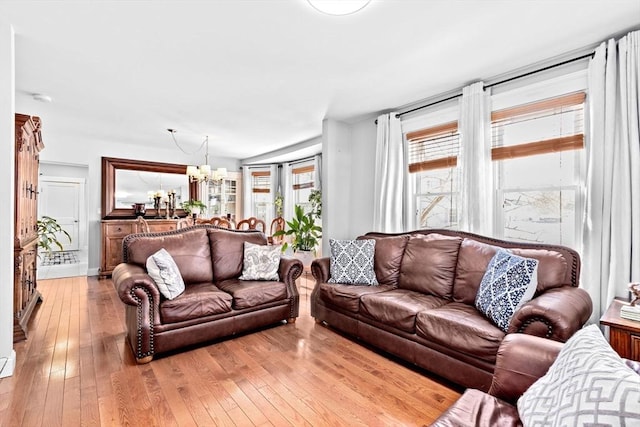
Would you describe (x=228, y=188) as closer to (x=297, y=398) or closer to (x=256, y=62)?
(x=256, y=62)

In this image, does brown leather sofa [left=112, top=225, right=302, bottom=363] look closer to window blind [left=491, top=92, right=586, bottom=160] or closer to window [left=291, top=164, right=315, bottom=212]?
window blind [left=491, top=92, right=586, bottom=160]

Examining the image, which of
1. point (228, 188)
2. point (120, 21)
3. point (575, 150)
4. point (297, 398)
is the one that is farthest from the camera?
point (228, 188)

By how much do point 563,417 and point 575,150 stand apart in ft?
8.22

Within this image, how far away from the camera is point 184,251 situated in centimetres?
318

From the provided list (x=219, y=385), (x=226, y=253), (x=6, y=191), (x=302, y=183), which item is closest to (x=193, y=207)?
(x=302, y=183)

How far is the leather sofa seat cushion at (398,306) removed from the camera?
2.37m

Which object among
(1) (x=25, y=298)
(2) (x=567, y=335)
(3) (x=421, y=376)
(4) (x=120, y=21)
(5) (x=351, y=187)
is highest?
(4) (x=120, y=21)

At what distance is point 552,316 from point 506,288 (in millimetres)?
365

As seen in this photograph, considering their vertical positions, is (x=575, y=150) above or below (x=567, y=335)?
above

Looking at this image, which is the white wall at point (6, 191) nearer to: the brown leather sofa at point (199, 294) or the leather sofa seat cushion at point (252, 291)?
the brown leather sofa at point (199, 294)

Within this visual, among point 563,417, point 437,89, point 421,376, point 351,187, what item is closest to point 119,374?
point 421,376

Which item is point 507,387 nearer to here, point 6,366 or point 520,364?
point 520,364

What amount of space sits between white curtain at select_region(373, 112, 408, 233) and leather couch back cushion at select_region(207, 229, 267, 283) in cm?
182

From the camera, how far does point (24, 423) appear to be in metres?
1.70
